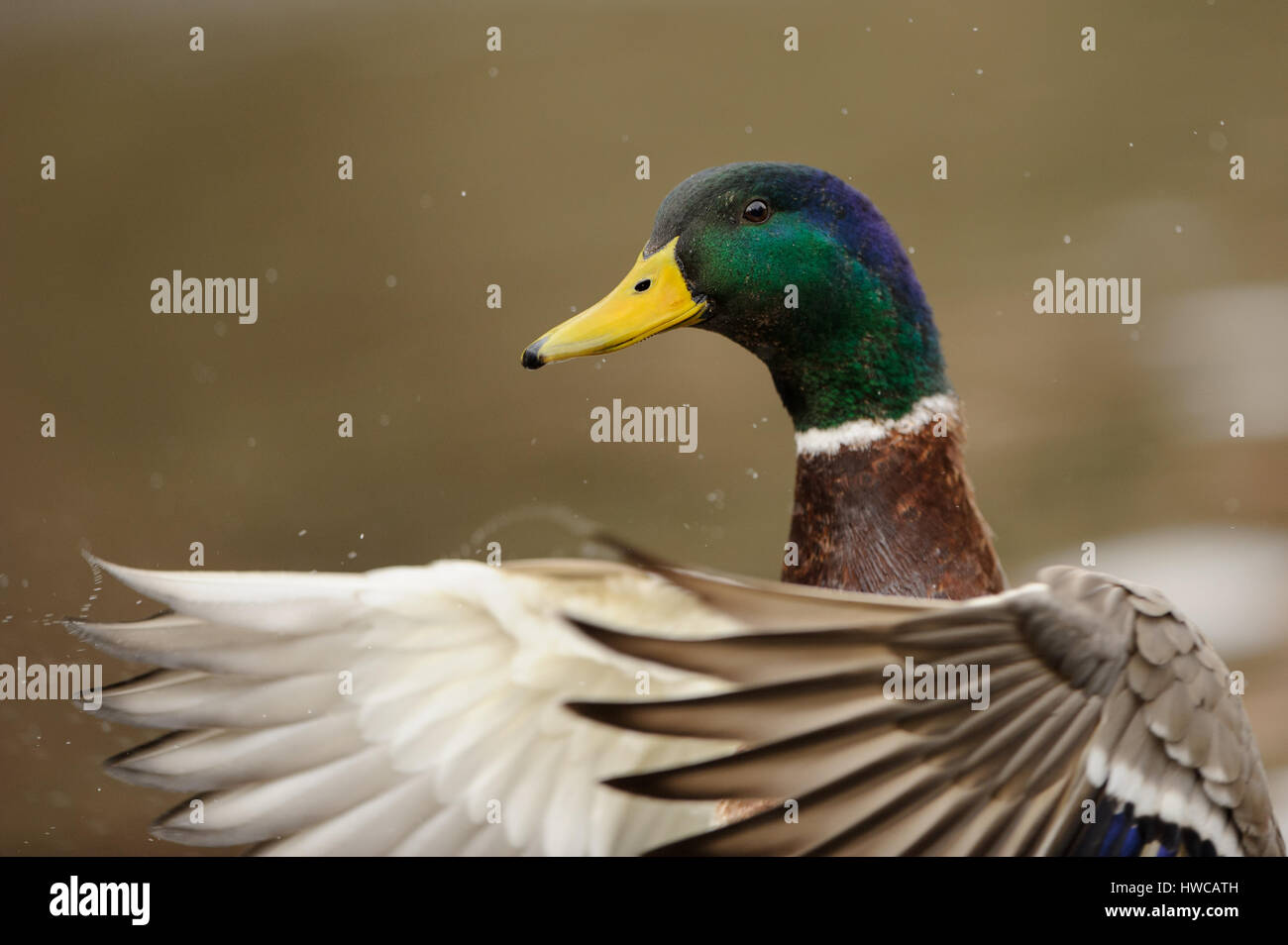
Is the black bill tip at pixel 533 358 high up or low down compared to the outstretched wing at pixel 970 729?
up

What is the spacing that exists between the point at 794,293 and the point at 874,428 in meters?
0.25

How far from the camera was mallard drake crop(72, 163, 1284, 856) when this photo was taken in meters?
1.41

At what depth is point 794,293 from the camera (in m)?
2.30

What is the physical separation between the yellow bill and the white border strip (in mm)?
294

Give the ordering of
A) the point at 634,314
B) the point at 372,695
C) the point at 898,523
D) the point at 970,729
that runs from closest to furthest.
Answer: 1. the point at 970,729
2. the point at 372,695
3. the point at 898,523
4. the point at 634,314

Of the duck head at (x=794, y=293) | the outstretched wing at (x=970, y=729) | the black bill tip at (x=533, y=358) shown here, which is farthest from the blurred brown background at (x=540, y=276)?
the outstretched wing at (x=970, y=729)

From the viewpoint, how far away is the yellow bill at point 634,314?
7.59ft

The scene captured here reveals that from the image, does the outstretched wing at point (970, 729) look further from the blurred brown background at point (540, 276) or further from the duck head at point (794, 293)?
the blurred brown background at point (540, 276)

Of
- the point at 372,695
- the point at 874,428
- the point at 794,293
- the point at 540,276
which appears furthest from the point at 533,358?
the point at 540,276

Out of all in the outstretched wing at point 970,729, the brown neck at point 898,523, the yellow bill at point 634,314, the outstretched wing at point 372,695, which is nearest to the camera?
the outstretched wing at point 970,729

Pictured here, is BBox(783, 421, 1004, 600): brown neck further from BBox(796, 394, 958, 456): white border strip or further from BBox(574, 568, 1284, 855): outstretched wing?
BBox(574, 568, 1284, 855): outstretched wing

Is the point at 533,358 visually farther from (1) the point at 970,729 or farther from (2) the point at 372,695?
(1) the point at 970,729

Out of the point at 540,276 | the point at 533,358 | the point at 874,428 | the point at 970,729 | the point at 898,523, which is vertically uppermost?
the point at 540,276
